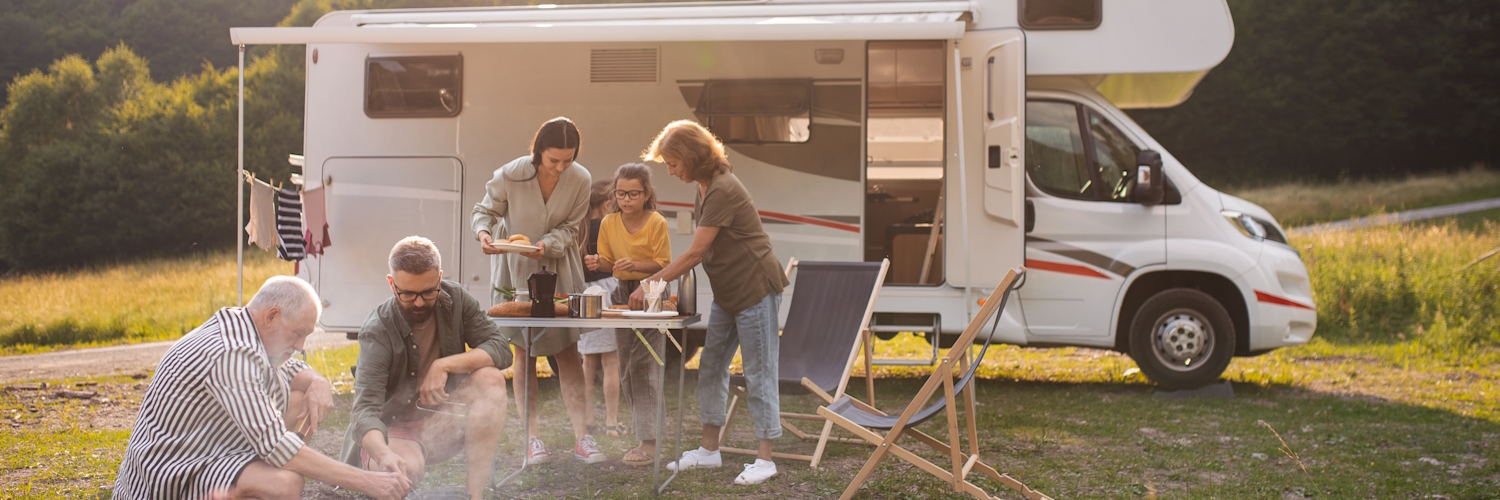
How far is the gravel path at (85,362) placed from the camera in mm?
6955

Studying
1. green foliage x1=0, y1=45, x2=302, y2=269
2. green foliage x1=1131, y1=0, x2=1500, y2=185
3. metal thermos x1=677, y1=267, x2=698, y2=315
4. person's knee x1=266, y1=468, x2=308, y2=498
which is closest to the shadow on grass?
metal thermos x1=677, y1=267, x2=698, y2=315

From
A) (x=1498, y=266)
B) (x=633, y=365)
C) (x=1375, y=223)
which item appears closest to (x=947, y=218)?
(x=633, y=365)

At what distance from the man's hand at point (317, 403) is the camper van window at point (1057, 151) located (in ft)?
13.7

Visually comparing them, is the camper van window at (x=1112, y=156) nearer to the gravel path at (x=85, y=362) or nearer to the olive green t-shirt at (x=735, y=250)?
the olive green t-shirt at (x=735, y=250)

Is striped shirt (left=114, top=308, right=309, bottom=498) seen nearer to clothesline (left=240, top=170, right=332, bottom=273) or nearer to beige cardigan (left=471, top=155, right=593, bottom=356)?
beige cardigan (left=471, top=155, right=593, bottom=356)

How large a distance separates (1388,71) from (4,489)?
3118 centimetres

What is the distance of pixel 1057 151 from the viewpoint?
5.87 meters

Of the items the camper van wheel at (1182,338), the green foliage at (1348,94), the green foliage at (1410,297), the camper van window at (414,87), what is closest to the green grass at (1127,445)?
the camper van wheel at (1182,338)

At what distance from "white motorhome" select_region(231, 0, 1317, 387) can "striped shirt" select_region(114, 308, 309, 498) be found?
3.58 metres

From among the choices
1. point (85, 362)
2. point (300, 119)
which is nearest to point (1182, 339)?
point (85, 362)

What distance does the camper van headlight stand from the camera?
5.83 meters

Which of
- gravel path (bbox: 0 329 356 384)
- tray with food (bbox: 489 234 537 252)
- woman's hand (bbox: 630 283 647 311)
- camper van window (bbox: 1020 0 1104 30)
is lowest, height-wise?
gravel path (bbox: 0 329 356 384)

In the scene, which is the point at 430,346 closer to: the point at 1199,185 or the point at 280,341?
the point at 280,341

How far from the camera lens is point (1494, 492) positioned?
386cm
